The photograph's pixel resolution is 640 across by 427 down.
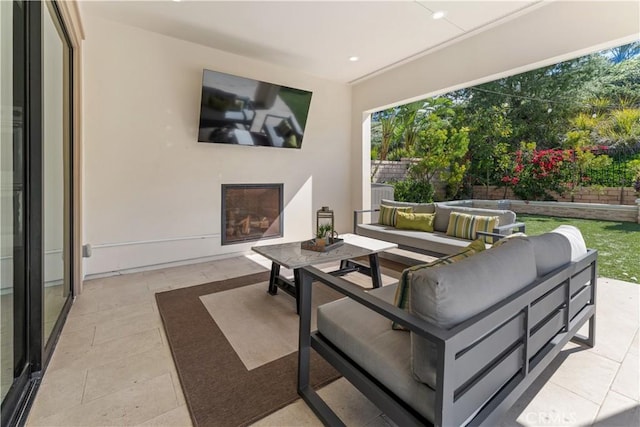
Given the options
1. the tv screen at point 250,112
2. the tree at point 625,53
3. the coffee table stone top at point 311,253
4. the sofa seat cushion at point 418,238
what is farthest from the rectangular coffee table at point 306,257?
the tree at point 625,53

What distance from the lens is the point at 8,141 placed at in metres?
1.40

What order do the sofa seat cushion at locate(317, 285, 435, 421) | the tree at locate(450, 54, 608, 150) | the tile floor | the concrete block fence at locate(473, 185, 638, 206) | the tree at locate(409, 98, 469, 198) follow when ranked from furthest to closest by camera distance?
the tree at locate(409, 98, 469, 198) < the tree at locate(450, 54, 608, 150) < the concrete block fence at locate(473, 185, 638, 206) < the tile floor < the sofa seat cushion at locate(317, 285, 435, 421)

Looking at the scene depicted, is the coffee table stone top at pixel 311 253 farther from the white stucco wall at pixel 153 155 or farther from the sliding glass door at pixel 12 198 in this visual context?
the white stucco wall at pixel 153 155

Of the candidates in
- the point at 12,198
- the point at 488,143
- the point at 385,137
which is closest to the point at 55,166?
the point at 12,198

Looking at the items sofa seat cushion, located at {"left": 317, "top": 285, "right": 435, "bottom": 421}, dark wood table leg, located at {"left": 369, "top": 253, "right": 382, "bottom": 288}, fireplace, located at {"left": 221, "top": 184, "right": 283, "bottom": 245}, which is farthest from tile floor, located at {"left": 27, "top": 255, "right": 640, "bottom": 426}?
fireplace, located at {"left": 221, "top": 184, "right": 283, "bottom": 245}

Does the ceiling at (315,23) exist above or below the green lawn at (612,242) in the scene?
above

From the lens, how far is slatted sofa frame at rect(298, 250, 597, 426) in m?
0.97

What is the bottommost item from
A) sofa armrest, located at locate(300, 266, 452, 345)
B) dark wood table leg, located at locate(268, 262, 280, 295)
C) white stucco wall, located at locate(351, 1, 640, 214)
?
dark wood table leg, located at locate(268, 262, 280, 295)

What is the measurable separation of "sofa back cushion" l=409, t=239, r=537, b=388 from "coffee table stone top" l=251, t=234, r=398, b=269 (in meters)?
1.40

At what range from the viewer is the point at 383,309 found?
114 cm

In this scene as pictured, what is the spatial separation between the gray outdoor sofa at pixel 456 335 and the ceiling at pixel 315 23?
104 inches

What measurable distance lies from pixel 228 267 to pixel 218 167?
1375 mm

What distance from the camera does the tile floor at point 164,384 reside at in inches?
57.3

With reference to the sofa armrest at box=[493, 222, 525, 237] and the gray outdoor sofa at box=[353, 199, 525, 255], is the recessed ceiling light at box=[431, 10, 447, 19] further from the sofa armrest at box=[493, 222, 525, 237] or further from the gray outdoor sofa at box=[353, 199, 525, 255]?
the sofa armrest at box=[493, 222, 525, 237]
